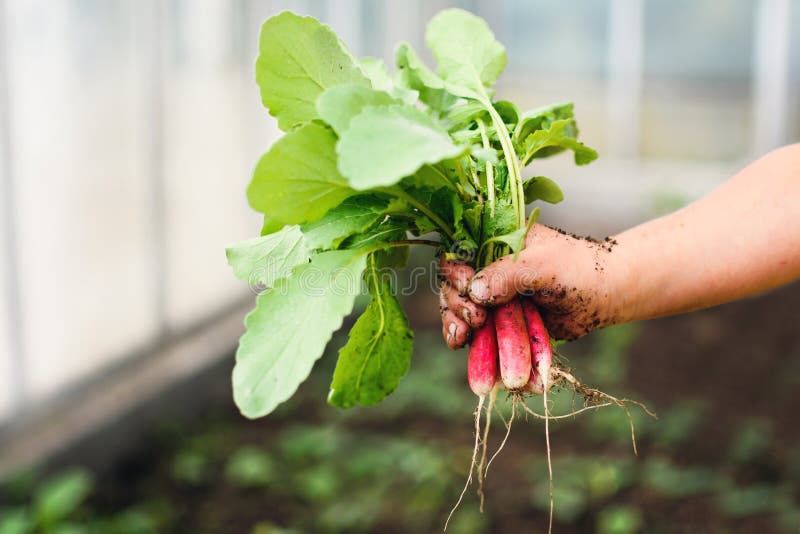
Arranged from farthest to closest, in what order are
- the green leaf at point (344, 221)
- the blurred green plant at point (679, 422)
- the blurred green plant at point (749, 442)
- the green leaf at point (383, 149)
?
the blurred green plant at point (679, 422), the blurred green plant at point (749, 442), the green leaf at point (344, 221), the green leaf at point (383, 149)

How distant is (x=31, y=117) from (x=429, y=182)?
1922 mm

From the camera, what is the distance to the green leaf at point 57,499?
2418mm

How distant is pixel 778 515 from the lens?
2.67m

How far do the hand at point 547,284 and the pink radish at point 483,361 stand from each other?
0.02 m

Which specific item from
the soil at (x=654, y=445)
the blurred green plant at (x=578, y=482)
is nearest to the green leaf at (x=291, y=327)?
the soil at (x=654, y=445)

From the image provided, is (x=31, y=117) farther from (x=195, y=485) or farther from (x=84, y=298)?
(x=195, y=485)

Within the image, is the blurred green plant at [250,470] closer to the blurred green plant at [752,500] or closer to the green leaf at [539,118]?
the blurred green plant at [752,500]

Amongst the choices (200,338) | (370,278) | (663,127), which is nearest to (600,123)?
(663,127)

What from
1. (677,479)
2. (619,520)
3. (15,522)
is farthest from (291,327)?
(677,479)

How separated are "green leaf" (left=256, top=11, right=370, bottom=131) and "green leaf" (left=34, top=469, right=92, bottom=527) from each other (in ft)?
5.77

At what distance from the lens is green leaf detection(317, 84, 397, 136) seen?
39.4 inches

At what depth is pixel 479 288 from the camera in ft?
3.83

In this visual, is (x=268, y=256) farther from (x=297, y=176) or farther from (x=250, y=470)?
(x=250, y=470)

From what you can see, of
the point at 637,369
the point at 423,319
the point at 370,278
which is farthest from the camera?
the point at 423,319
